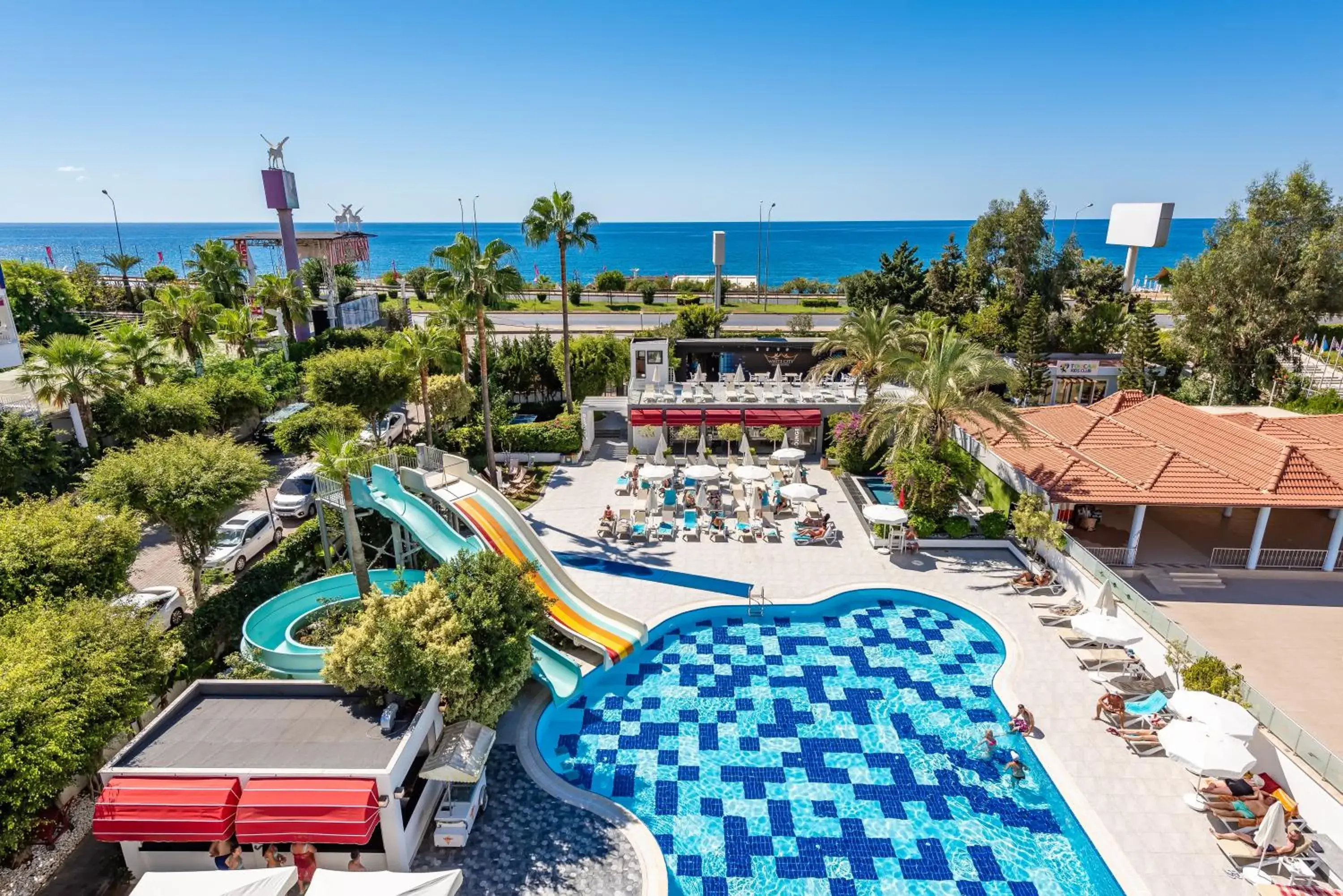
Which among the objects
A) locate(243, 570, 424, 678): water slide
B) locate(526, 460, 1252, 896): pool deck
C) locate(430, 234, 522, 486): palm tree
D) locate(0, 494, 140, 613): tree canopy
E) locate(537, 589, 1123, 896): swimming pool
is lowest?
locate(537, 589, 1123, 896): swimming pool

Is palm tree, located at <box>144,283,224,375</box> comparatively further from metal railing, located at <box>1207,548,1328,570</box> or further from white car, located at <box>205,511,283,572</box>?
metal railing, located at <box>1207,548,1328,570</box>

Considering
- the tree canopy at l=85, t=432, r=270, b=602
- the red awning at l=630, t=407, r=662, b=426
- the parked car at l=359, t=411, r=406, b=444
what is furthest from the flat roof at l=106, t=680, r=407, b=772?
the red awning at l=630, t=407, r=662, b=426

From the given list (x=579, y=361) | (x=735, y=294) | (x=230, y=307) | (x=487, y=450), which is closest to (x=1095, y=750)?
(x=487, y=450)

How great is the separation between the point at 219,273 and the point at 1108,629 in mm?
51634

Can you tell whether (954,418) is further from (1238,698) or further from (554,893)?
(554,893)

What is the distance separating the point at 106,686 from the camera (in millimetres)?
12125

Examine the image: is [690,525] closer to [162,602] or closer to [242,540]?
[242,540]

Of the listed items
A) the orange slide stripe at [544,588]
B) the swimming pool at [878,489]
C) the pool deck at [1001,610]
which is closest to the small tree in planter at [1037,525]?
the pool deck at [1001,610]

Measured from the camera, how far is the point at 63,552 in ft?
50.7

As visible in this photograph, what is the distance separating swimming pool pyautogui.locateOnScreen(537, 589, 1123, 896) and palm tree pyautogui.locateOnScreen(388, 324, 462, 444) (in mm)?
15285

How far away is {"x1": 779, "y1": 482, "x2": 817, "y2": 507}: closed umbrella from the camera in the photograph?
2559 cm

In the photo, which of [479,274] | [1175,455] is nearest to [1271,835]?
[1175,455]

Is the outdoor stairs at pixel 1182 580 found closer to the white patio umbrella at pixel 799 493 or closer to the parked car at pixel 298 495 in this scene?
the white patio umbrella at pixel 799 493

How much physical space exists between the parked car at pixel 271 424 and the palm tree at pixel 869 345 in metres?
25.4
